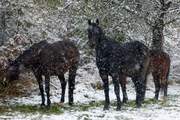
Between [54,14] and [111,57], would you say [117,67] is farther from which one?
[54,14]

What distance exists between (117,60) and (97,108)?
5.26ft

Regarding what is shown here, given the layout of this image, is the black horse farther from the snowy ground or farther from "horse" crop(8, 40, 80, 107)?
"horse" crop(8, 40, 80, 107)

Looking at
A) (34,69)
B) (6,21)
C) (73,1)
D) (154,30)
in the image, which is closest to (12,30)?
(6,21)

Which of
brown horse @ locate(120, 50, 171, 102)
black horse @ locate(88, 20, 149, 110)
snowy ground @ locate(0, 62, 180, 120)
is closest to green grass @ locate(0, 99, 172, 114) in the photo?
snowy ground @ locate(0, 62, 180, 120)

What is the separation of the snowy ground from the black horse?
59 cm

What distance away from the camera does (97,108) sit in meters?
14.7

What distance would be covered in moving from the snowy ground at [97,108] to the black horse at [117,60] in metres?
0.59

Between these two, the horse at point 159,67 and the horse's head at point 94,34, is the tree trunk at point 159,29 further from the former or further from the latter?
the horse's head at point 94,34

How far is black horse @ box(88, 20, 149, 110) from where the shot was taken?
14234 millimetres

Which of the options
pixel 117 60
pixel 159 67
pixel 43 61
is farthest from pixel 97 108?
pixel 159 67

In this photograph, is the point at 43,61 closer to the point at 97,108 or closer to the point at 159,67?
the point at 97,108

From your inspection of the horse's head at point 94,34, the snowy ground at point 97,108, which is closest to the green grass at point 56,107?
the snowy ground at point 97,108

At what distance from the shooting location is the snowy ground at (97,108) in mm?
12789

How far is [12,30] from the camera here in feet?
60.5
